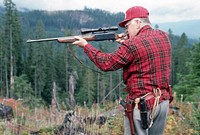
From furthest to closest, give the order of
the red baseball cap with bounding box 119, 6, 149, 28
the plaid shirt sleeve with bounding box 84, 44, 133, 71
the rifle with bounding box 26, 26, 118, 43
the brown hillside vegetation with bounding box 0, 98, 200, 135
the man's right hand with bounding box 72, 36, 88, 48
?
the brown hillside vegetation with bounding box 0, 98, 200, 135, the rifle with bounding box 26, 26, 118, 43, the man's right hand with bounding box 72, 36, 88, 48, the red baseball cap with bounding box 119, 6, 149, 28, the plaid shirt sleeve with bounding box 84, 44, 133, 71

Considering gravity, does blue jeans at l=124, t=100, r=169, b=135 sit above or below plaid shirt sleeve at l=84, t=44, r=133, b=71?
below

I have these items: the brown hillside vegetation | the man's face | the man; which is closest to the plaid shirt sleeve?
the man

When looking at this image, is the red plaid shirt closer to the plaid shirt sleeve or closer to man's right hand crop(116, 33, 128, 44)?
the plaid shirt sleeve

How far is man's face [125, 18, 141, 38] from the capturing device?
12.1 feet

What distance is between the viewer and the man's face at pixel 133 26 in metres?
3.70

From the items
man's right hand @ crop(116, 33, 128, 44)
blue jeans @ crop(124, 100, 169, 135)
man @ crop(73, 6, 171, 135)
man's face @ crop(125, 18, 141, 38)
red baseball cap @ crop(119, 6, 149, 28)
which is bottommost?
blue jeans @ crop(124, 100, 169, 135)

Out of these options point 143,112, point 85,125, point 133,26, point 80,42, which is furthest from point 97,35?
point 85,125

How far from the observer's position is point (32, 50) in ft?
191

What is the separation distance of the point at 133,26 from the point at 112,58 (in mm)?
422

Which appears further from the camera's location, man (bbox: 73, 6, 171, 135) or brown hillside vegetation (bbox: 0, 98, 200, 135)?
brown hillside vegetation (bbox: 0, 98, 200, 135)

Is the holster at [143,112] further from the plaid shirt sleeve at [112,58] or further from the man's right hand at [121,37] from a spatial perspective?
the man's right hand at [121,37]

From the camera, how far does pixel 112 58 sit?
3.59 m

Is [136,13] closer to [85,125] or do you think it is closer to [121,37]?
[121,37]

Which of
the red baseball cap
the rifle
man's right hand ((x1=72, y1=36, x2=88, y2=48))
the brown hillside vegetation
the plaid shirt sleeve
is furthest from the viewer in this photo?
the brown hillside vegetation
